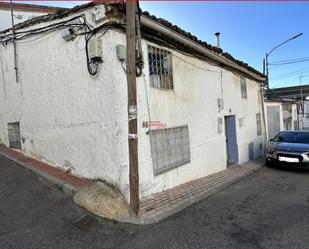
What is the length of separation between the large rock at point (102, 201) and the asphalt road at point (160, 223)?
0.17 m

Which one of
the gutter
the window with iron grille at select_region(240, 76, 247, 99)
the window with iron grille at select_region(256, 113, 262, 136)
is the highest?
the gutter

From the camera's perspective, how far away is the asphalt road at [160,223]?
416 cm

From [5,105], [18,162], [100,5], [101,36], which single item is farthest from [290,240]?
[5,105]

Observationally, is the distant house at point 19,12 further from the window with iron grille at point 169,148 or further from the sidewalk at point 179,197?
the sidewalk at point 179,197

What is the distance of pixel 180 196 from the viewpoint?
6426 mm

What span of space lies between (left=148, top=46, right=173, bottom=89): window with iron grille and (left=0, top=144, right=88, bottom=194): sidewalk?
2.94m

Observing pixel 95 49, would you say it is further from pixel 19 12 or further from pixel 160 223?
pixel 19 12

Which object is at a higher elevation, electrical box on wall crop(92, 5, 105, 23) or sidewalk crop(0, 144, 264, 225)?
electrical box on wall crop(92, 5, 105, 23)

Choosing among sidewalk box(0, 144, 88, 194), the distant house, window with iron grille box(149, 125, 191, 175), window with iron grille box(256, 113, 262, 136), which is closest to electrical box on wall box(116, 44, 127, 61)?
window with iron grille box(149, 125, 191, 175)

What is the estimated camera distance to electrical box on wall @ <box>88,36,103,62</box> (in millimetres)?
5508

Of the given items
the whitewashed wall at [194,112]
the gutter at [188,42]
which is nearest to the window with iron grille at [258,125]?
the whitewashed wall at [194,112]

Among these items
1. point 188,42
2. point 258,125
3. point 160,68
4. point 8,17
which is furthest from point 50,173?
point 258,125

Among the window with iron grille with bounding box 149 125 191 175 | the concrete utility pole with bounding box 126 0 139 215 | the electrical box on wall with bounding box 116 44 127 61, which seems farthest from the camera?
the window with iron grille with bounding box 149 125 191 175

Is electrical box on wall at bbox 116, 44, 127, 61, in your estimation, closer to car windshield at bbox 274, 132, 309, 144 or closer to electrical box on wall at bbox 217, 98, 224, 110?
electrical box on wall at bbox 217, 98, 224, 110
